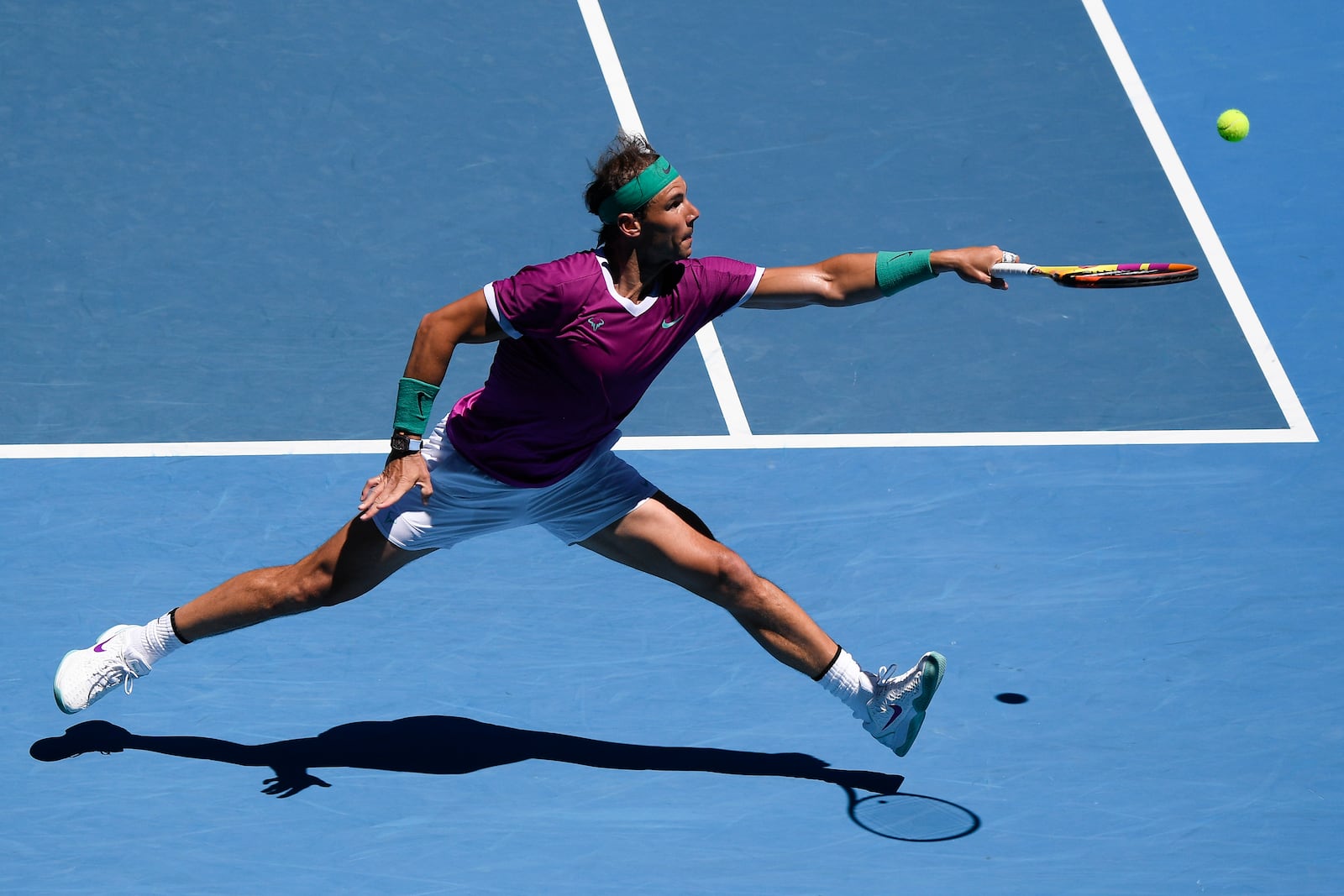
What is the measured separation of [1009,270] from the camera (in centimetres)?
584

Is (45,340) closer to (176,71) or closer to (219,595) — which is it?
(176,71)

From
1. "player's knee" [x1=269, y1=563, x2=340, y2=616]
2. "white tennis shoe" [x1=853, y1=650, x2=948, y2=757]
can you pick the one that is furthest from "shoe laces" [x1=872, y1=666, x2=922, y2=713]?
"player's knee" [x1=269, y1=563, x2=340, y2=616]

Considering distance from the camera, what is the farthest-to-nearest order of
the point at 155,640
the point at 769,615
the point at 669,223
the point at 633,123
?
the point at 633,123, the point at 155,640, the point at 769,615, the point at 669,223

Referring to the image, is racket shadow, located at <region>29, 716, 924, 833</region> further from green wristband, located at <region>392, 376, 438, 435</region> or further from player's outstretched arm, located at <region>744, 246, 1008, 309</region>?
Result: player's outstretched arm, located at <region>744, 246, 1008, 309</region>

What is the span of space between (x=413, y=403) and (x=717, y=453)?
285cm

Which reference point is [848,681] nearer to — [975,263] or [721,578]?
[721,578]

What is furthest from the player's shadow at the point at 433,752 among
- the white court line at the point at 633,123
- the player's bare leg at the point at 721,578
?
the white court line at the point at 633,123

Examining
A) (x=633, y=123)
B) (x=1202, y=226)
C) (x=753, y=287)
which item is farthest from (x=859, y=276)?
(x=633, y=123)

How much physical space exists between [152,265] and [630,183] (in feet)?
14.4

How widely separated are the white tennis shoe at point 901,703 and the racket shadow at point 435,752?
21 cm

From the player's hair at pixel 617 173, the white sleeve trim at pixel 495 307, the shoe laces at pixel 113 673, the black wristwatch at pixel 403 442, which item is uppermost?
the player's hair at pixel 617 173

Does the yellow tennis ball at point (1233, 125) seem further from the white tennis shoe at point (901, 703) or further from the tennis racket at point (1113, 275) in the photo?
the white tennis shoe at point (901, 703)

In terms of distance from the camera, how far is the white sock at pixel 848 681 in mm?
6113

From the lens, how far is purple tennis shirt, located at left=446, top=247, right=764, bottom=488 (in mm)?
5781
